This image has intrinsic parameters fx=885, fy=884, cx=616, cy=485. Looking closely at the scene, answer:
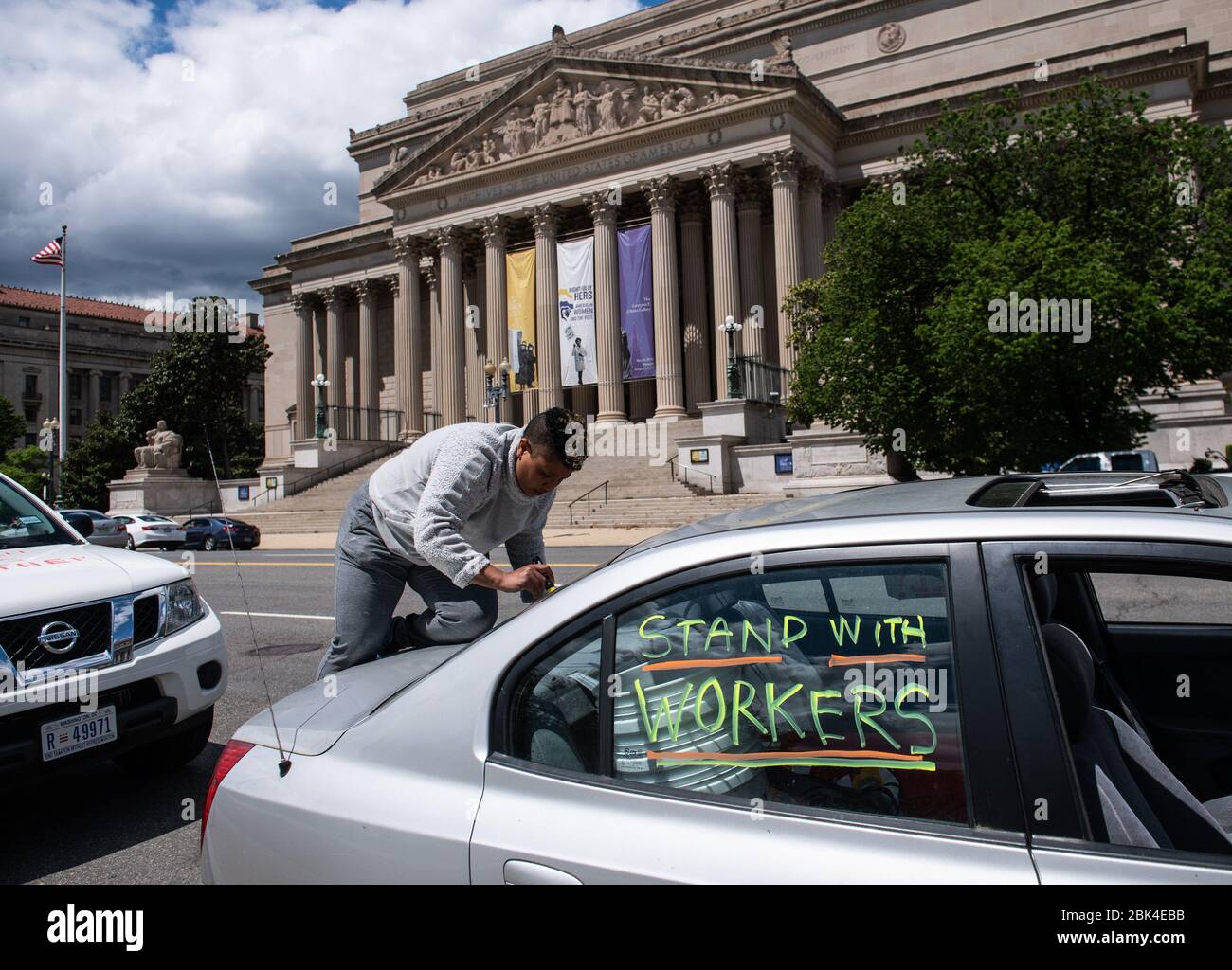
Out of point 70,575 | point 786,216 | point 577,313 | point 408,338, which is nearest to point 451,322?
point 408,338

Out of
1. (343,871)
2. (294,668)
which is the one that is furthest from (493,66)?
(343,871)

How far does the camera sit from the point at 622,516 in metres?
29.1

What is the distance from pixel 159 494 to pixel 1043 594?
4808 centimetres

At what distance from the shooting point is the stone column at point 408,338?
143 feet

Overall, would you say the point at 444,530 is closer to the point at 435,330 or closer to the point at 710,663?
the point at 710,663

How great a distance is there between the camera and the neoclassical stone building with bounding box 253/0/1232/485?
34.1 m

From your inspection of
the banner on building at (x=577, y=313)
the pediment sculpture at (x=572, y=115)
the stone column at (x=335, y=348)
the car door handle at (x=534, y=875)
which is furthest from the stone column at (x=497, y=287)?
the car door handle at (x=534, y=875)

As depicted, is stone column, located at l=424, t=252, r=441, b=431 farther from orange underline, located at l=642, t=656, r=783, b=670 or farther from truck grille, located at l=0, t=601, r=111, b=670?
orange underline, located at l=642, t=656, r=783, b=670

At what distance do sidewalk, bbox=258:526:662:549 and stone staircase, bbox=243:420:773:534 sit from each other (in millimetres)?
716

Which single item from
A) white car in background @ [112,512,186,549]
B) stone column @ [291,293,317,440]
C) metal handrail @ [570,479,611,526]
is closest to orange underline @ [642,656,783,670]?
metal handrail @ [570,479,611,526]

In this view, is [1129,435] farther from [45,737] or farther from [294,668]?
[45,737]

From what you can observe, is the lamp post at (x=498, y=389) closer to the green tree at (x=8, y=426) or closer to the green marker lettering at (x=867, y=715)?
the green marker lettering at (x=867, y=715)

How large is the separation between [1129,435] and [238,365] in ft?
170

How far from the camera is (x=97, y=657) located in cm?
421
